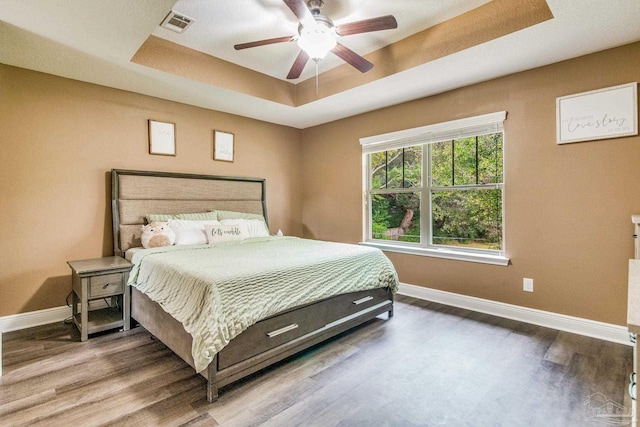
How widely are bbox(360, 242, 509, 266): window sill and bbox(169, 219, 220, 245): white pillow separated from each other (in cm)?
213

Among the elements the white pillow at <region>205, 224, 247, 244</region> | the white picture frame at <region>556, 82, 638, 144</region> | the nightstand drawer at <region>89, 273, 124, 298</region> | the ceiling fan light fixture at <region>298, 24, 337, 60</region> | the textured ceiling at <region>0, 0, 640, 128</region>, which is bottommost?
the nightstand drawer at <region>89, 273, 124, 298</region>

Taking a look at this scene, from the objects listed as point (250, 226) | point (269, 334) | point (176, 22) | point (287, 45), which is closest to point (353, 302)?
point (269, 334)

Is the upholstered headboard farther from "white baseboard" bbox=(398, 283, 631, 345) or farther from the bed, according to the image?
"white baseboard" bbox=(398, 283, 631, 345)

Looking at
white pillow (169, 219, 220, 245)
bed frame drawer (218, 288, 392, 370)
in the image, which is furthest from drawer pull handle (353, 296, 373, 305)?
white pillow (169, 219, 220, 245)

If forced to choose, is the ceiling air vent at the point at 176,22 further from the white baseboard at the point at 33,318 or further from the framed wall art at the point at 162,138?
the white baseboard at the point at 33,318

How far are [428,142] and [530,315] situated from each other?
2014 millimetres

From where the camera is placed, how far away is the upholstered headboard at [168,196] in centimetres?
325

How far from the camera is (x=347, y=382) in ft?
6.51

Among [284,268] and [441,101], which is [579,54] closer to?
[441,101]

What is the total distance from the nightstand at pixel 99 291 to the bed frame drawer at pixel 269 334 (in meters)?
1.45

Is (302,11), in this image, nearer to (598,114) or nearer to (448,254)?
(598,114)

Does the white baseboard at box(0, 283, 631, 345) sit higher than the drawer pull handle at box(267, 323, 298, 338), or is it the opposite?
the drawer pull handle at box(267, 323, 298, 338)

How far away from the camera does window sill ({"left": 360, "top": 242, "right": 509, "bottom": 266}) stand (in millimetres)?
3129

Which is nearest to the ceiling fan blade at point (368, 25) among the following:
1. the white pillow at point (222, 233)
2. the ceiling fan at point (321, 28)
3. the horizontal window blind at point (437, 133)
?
the ceiling fan at point (321, 28)
